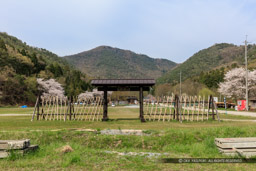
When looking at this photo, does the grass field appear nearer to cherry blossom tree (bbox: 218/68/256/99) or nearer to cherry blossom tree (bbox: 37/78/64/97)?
cherry blossom tree (bbox: 218/68/256/99)

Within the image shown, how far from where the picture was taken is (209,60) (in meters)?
153

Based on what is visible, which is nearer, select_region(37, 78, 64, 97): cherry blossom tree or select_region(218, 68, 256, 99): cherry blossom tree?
select_region(218, 68, 256, 99): cherry blossom tree

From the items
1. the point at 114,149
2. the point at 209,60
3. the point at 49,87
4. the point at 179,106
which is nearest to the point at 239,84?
the point at 179,106

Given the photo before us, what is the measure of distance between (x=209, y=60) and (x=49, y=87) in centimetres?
11586

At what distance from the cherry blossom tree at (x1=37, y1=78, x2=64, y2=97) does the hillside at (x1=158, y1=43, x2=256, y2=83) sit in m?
74.0

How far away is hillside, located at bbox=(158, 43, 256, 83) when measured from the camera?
443 feet

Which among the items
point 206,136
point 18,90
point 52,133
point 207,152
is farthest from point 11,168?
point 18,90

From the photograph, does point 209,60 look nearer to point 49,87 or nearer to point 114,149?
point 49,87

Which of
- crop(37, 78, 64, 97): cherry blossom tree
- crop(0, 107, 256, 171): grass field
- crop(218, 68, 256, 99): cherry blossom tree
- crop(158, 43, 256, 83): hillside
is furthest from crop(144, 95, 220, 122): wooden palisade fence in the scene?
crop(158, 43, 256, 83): hillside

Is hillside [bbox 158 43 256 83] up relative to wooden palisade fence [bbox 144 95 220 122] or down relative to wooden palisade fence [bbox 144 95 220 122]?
up

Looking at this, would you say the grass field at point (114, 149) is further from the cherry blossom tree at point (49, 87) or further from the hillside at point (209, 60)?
the hillside at point (209, 60)

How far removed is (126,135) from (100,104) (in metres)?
7.53

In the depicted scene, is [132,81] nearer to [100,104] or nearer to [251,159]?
[100,104]

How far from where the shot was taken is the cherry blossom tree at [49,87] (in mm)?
67750
